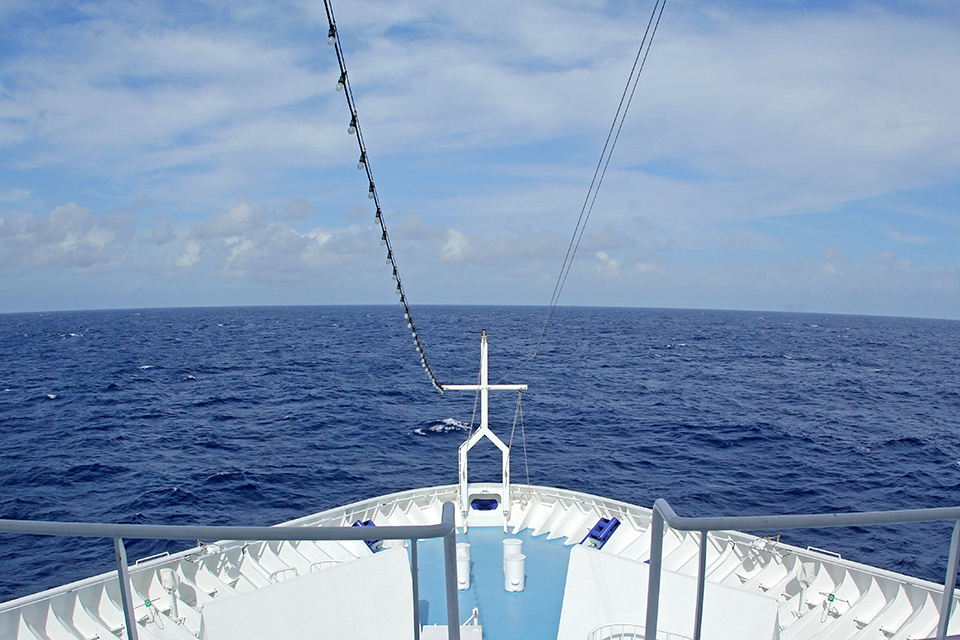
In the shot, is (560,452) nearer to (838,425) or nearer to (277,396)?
(838,425)

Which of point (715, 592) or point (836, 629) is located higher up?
point (715, 592)

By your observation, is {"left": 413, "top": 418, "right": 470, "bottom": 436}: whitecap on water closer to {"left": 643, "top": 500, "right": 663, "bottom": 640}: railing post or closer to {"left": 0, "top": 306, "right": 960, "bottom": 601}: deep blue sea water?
{"left": 0, "top": 306, "right": 960, "bottom": 601}: deep blue sea water

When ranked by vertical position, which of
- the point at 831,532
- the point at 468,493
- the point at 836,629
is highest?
the point at 468,493

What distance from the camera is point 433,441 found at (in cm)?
3997

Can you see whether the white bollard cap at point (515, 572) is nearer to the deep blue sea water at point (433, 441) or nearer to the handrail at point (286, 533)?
the handrail at point (286, 533)

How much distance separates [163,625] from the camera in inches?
430

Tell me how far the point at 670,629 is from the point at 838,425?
44794 mm

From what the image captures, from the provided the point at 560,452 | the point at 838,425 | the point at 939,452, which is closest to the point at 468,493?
the point at 560,452

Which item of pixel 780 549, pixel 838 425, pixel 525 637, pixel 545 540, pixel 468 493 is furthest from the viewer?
pixel 838 425

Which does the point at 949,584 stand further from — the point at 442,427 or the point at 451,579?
the point at 442,427

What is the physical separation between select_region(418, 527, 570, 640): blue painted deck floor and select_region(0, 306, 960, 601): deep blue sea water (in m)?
14.6

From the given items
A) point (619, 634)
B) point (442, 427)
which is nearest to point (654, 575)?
point (619, 634)

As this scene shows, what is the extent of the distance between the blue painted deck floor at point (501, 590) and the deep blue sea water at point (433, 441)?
577 inches

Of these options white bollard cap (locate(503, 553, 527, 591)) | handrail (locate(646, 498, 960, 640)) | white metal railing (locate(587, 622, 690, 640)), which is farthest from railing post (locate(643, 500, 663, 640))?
white bollard cap (locate(503, 553, 527, 591))
